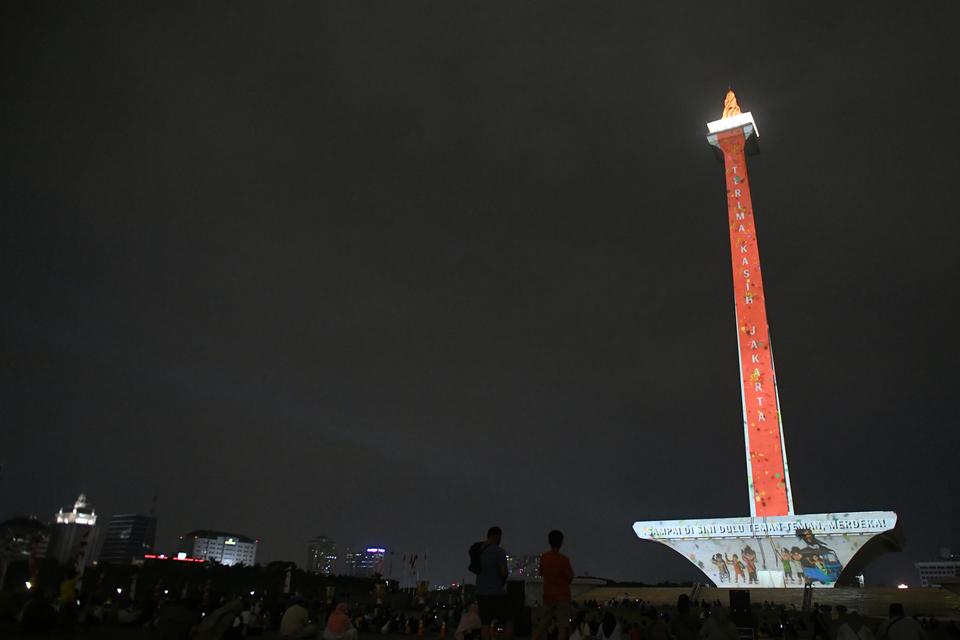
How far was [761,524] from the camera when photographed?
32.8 meters

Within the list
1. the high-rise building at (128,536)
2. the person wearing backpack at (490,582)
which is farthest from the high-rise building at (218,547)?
the person wearing backpack at (490,582)

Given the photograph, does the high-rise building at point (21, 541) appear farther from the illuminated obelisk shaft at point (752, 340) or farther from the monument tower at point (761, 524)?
the illuminated obelisk shaft at point (752, 340)

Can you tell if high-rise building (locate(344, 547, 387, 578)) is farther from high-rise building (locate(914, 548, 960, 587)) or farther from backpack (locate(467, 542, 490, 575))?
backpack (locate(467, 542, 490, 575))

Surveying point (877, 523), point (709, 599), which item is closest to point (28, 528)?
point (709, 599)

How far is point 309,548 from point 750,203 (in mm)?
147233

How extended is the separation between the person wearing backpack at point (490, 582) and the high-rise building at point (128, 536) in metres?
178

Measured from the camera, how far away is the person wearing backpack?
648 centimetres

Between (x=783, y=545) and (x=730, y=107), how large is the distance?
113 feet

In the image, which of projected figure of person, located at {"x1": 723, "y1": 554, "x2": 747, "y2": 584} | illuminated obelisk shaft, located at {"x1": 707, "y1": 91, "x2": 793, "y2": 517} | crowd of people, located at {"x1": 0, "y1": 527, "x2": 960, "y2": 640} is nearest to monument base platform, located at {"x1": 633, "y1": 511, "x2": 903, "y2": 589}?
projected figure of person, located at {"x1": 723, "y1": 554, "x2": 747, "y2": 584}

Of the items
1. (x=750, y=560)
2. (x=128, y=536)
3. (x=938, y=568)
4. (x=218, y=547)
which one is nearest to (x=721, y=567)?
(x=750, y=560)

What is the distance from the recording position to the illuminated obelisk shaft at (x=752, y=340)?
36.6 metres

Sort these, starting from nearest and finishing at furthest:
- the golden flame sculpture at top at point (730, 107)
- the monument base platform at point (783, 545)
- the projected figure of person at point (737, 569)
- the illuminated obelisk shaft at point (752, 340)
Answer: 1. the monument base platform at point (783, 545)
2. the projected figure of person at point (737, 569)
3. the illuminated obelisk shaft at point (752, 340)
4. the golden flame sculpture at top at point (730, 107)

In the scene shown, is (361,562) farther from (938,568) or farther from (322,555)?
(938,568)

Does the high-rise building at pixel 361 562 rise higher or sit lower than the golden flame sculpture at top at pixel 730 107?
lower
